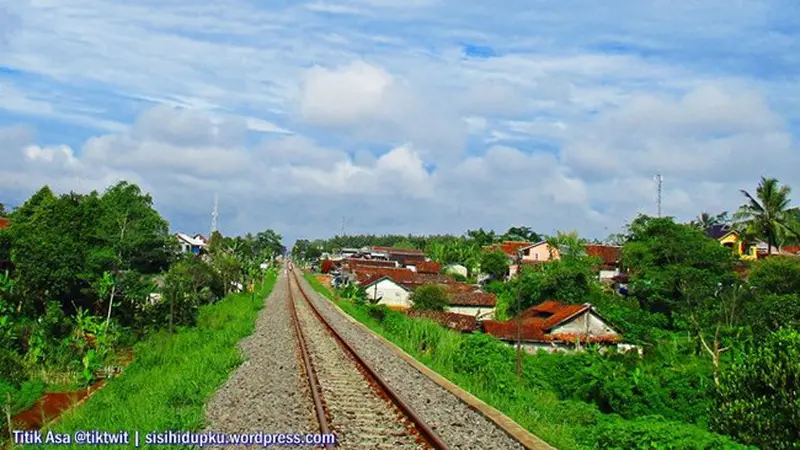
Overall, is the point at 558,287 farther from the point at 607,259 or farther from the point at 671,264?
the point at 607,259

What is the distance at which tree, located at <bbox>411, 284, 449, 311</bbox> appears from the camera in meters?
48.2

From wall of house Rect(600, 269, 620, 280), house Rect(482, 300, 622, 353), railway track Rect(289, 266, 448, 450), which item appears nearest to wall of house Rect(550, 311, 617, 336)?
house Rect(482, 300, 622, 353)

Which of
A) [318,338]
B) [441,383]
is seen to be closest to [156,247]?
[318,338]

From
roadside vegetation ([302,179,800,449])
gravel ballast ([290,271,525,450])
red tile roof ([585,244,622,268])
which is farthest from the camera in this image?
red tile roof ([585,244,622,268])

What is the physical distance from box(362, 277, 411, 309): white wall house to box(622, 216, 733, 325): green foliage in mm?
17698

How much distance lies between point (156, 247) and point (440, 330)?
2833cm


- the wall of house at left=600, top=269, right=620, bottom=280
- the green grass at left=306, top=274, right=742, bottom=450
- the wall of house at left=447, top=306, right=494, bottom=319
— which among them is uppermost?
the wall of house at left=600, top=269, right=620, bottom=280

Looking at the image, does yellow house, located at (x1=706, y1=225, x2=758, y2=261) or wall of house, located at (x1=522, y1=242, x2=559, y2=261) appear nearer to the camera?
yellow house, located at (x1=706, y1=225, x2=758, y2=261)

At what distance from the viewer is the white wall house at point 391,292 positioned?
2320 inches

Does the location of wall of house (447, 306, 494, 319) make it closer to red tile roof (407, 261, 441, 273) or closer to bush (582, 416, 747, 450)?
red tile roof (407, 261, 441, 273)

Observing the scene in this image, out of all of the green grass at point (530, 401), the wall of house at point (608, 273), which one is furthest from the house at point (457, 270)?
the green grass at point (530, 401)

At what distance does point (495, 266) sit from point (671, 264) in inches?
1075

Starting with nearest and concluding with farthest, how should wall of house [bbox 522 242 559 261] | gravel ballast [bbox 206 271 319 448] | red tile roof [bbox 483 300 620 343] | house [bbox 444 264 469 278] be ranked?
1. gravel ballast [bbox 206 271 319 448]
2. red tile roof [bbox 483 300 620 343]
3. wall of house [bbox 522 242 559 261]
4. house [bbox 444 264 469 278]

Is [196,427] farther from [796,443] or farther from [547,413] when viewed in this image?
[796,443]
